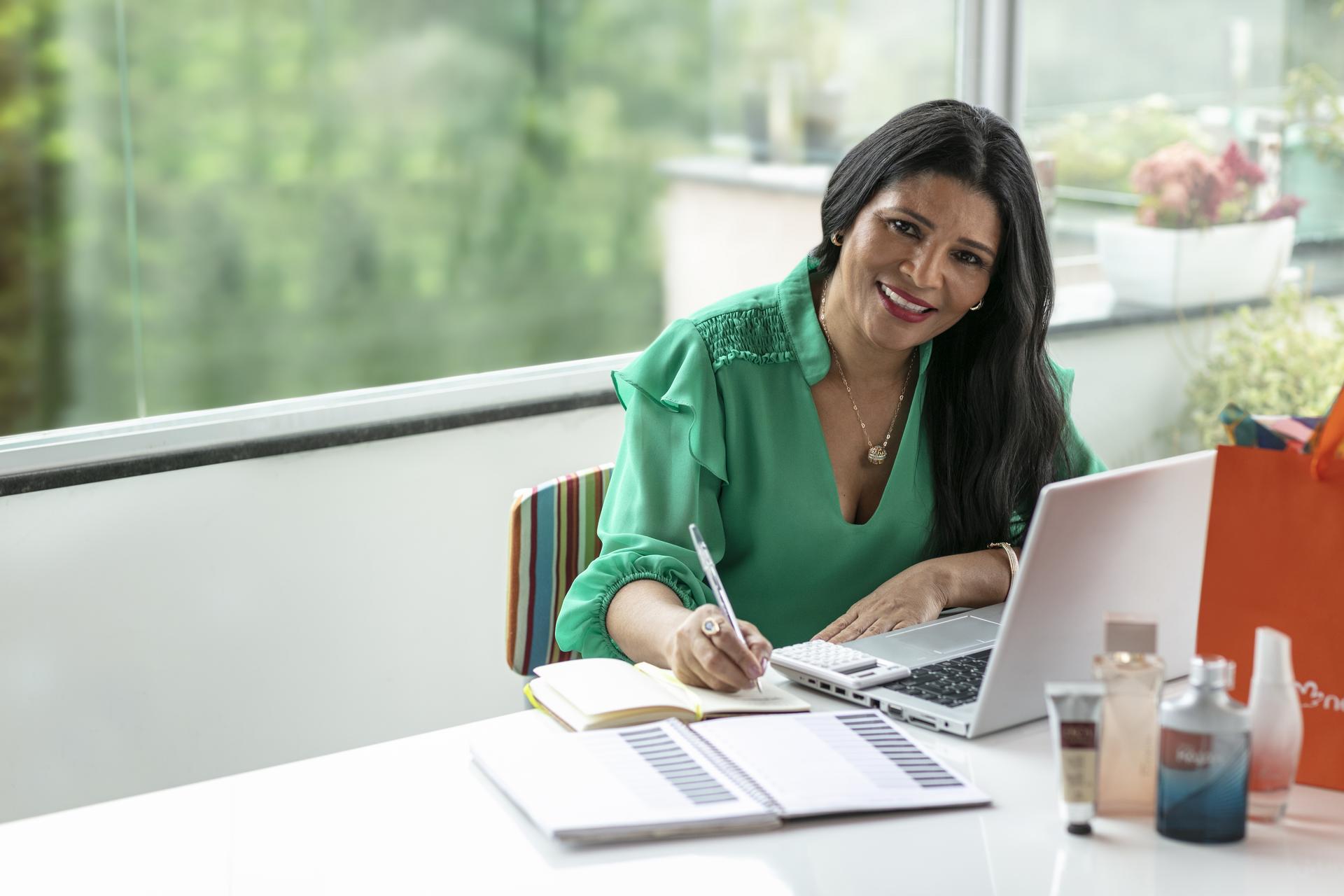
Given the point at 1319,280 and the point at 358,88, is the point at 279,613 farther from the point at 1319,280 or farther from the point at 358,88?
the point at 1319,280

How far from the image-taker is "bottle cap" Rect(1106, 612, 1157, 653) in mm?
1101

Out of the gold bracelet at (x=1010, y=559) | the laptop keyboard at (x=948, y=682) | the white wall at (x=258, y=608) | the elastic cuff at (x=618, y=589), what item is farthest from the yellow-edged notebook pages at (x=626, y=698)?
the white wall at (x=258, y=608)

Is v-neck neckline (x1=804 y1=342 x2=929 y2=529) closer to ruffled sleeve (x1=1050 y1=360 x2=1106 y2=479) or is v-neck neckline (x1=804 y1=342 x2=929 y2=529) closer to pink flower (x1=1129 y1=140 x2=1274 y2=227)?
ruffled sleeve (x1=1050 y1=360 x2=1106 y2=479)

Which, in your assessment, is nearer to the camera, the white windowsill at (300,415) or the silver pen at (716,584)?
the silver pen at (716,584)

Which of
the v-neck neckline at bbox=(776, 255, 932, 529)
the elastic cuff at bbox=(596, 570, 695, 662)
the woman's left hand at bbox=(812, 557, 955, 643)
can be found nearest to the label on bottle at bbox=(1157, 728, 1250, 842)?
the woman's left hand at bbox=(812, 557, 955, 643)

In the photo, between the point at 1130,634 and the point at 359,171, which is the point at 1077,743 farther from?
the point at 359,171

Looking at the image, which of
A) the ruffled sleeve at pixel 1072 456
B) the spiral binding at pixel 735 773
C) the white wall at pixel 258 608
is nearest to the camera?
the spiral binding at pixel 735 773

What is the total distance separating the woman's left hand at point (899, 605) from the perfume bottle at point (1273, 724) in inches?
22.4

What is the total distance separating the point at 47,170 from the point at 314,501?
731 mm

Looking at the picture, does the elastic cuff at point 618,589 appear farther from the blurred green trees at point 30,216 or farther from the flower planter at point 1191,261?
the flower planter at point 1191,261

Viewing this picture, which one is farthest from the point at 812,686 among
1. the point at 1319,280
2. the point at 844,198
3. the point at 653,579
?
the point at 1319,280

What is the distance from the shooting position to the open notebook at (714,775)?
1.11 m

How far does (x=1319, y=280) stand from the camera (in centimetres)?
380

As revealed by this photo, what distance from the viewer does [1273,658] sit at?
1100 millimetres
